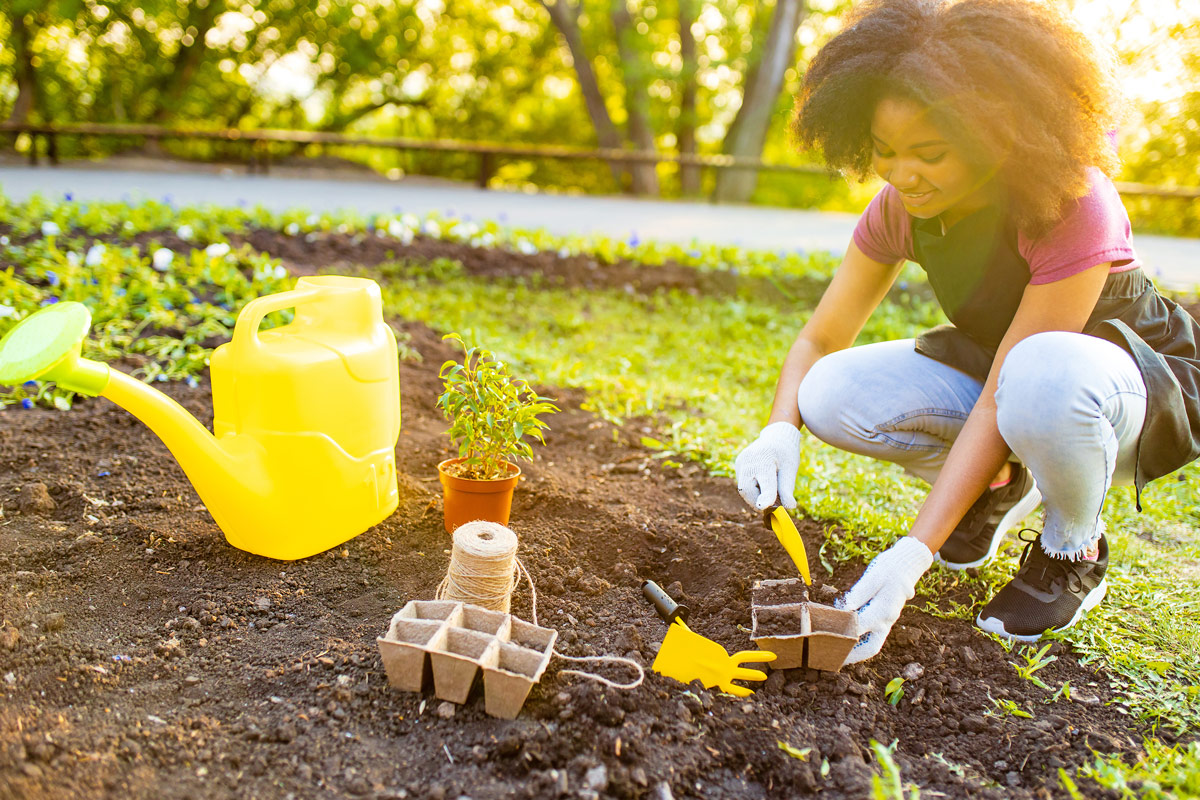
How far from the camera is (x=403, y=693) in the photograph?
1472 mm

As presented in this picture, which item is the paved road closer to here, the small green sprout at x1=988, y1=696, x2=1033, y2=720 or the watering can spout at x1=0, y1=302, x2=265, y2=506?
the watering can spout at x1=0, y1=302, x2=265, y2=506

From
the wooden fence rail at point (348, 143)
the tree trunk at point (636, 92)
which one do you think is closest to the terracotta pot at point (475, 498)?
the wooden fence rail at point (348, 143)

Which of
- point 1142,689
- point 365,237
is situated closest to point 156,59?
point 365,237

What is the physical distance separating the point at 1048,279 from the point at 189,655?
1839 millimetres

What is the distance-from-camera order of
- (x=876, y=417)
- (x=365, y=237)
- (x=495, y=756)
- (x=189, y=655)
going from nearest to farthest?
Result: 1. (x=495, y=756)
2. (x=189, y=655)
3. (x=876, y=417)
4. (x=365, y=237)

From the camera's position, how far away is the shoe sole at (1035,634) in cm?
181

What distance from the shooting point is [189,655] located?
5.09 feet

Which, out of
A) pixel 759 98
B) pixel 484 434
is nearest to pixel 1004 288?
pixel 484 434

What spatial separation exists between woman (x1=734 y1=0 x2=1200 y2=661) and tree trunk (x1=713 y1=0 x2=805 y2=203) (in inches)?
365

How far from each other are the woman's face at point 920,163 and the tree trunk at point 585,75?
10311mm

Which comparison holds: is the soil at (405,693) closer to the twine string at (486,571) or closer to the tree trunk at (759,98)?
the twine string at (486,571)

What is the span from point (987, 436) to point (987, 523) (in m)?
0.51

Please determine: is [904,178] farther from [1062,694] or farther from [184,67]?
A: [184,67]

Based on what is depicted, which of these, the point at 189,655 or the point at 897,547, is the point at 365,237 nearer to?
the point at 189,655
